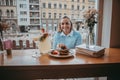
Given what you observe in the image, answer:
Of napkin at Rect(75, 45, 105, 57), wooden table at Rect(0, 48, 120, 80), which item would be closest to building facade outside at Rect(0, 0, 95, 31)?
napkin at Rect(75, 45, 105, 57)

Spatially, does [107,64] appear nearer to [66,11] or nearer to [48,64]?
[48,64]

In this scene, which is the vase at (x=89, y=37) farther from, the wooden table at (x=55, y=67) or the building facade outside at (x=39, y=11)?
the building facade outside at (x=39, y=11)

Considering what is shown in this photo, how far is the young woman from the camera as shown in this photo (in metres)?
2.68

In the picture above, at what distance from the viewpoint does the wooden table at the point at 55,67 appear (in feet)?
5.29

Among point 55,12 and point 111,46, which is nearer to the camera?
point 111,46

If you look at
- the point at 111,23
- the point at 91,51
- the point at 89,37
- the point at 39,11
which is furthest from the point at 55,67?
the point at 39,11

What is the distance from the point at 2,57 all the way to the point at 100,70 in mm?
1070

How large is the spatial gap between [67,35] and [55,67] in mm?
1187

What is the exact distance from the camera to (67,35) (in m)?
2.76

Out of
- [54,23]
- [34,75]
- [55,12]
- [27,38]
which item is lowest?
[34,75]

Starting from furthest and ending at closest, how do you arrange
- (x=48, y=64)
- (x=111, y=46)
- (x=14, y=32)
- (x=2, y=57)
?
1. (x=14, y=32)
2. (x=111, y=46)
3. (x=2, y=57)
4. (x=48, y=64)

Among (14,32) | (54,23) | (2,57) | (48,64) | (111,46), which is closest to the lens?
(48,64)

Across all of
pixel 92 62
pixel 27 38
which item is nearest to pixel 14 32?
pixel 27 38

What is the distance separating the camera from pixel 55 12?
8.38 ft
